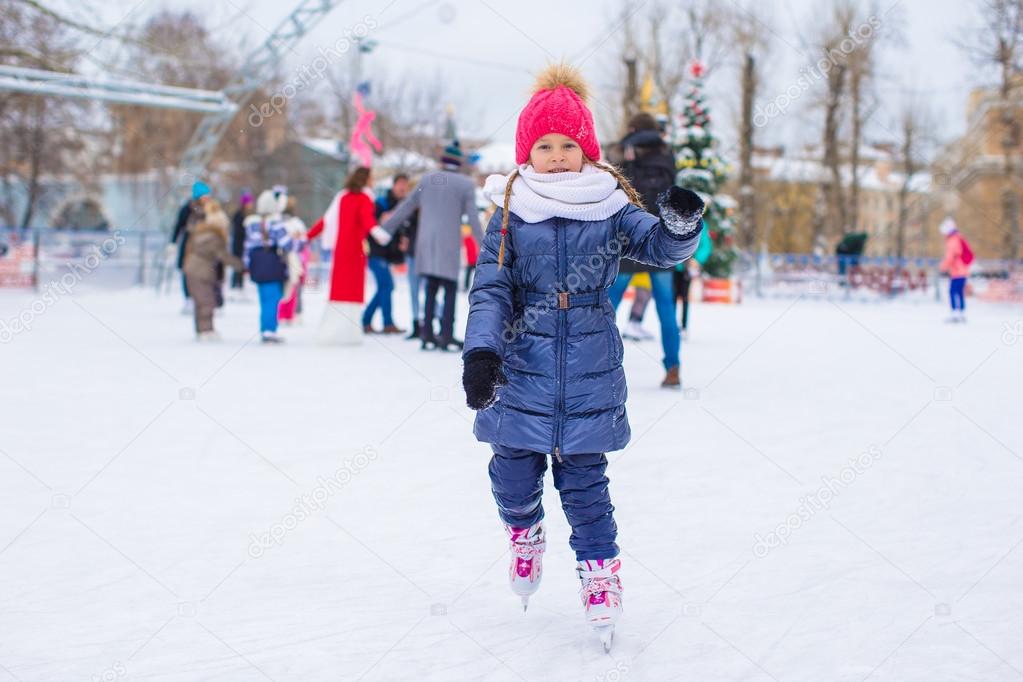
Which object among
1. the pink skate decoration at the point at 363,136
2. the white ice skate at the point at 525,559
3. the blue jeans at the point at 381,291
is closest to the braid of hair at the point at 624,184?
the white ice skate at the point at 525,559

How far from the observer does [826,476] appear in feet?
15.7

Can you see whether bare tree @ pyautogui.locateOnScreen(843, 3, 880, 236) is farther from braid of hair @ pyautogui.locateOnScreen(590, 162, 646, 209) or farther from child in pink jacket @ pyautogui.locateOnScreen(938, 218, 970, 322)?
braid of hair @ pyautogui.locateOnScreen(590, 162, 646, 209)

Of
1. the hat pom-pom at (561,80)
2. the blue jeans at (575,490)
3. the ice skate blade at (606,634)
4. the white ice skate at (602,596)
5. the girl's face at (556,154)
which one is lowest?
the ice skate blade at (606,634)

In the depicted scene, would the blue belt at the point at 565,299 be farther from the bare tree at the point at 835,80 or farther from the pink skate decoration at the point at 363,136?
the bare tree at the point at 835,80

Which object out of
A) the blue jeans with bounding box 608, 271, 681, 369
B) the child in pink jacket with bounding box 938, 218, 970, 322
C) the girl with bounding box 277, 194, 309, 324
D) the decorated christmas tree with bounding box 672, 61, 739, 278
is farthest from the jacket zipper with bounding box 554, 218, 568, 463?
the decorated christmas tree with bounding box 672, 61, 739, 278

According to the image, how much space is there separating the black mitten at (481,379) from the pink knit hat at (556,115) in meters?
0.63

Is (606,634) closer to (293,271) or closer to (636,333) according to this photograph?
(636,333)

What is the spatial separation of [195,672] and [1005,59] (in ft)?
87.7

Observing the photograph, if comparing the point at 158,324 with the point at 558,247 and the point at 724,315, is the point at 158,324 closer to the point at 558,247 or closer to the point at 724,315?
the point at 724,315

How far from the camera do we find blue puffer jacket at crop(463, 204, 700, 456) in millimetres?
2750

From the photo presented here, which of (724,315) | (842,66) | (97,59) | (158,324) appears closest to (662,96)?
(842,66)

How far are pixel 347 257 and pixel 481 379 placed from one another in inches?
309

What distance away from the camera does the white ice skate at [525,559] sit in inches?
117

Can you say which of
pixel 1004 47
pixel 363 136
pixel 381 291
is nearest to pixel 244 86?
pixel 363 136
